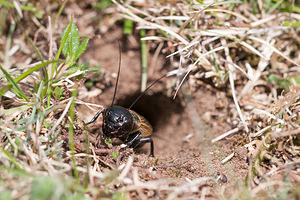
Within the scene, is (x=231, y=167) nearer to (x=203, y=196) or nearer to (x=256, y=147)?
(x=256, y=147)

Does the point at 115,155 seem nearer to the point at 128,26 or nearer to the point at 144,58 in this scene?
the point at 144,58

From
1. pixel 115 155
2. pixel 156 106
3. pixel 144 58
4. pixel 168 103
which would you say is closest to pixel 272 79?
pixel 168 103

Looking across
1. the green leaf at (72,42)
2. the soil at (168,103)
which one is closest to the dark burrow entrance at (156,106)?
the soil at (168,103)

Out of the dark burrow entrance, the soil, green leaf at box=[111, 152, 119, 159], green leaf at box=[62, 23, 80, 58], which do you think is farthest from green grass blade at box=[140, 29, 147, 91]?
green leaf at box=[111, 152, 119, 159]

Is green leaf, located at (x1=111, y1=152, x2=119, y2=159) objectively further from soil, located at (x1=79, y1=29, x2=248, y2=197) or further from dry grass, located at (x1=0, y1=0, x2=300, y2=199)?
soil, located at (x1=79, y1=29, x2=248, y2=197)

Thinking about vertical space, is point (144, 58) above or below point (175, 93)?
above

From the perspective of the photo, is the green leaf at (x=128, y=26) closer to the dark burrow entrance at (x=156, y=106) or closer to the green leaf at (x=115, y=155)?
the dark burrow entrance at (x=156, y=106)

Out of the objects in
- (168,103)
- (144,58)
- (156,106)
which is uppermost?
(144,58)

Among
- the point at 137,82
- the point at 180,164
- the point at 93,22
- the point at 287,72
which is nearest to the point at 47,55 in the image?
the point at 93,22

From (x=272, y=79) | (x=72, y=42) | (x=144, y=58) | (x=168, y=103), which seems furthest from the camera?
(x=168, y=103)
